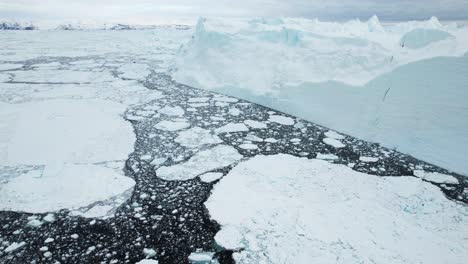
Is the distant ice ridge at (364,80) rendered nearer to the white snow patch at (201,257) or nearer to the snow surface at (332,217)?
the snow surface at (332,217)

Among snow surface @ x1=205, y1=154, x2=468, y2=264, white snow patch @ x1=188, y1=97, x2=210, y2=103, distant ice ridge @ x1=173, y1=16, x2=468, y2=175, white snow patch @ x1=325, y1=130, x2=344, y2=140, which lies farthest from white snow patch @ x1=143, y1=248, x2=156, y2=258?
white snow patch @ x1=188, y1=97, x2=210, y2=103

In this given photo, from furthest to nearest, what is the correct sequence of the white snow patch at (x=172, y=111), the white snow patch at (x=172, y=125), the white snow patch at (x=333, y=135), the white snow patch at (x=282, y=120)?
the white snow patch at (x=172, y=111) → the white snow patch at (x=282, y=120) → the white snow patch at (x=172, y=125) → the white snow patch at (x=333, y=135)

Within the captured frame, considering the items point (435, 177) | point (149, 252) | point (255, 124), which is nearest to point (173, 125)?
point (255, 124)

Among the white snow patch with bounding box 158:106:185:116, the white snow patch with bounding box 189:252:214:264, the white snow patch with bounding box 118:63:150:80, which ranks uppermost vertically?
the white snow patch with bounding box 158:106:185:116

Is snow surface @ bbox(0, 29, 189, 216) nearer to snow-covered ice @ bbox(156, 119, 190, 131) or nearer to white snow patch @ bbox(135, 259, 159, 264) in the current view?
snow-covered ice @ bbox(156, 119, 190, 131)

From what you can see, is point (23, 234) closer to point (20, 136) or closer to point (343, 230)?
point (20, 136)

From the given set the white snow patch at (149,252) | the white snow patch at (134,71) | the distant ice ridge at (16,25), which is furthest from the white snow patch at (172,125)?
the distant ice ridge at (16,25)

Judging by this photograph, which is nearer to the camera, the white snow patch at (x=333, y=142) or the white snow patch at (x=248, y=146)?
the white snow patch at (x=248, y=146)

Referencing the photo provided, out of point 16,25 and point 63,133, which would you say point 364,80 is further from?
point 16,25
